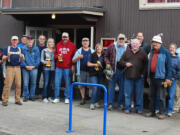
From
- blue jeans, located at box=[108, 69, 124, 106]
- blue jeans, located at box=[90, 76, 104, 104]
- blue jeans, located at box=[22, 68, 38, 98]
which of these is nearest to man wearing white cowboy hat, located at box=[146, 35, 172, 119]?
blue jeans, located at box=[108, 69, 124, 106]

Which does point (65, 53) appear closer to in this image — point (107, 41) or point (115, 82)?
point (107, 41)

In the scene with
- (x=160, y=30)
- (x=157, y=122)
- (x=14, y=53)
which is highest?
(x=160, y=30)

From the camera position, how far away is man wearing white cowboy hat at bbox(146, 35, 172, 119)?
335 inches

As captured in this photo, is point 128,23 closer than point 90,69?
No

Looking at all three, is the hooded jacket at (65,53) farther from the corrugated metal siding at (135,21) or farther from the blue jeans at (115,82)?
the blue jeans at (115,82)

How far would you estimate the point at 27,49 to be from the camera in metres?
10.5

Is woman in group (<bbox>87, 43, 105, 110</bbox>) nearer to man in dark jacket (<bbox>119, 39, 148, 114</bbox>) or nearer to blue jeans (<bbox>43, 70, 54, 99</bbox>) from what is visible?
man in dark jacket (<bbox>119, 39, 148, 114</bbox>)

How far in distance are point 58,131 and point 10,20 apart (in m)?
7.40

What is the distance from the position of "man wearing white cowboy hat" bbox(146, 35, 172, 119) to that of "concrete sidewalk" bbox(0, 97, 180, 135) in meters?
0.61

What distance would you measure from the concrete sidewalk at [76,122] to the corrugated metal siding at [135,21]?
265cm

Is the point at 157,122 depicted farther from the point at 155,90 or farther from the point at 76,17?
the point at 76,17

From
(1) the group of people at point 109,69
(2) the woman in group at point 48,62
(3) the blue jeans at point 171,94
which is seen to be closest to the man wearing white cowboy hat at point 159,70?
(1) the group of people at point 109,69

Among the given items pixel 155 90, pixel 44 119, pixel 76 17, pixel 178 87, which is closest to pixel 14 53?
pixel 44 119

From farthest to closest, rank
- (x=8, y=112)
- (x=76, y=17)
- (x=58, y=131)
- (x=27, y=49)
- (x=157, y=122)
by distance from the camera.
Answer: (x=76, y=17) < (x=27, y=49) < (x=8, y=112) < (x=157, y=122) < (x=58, y=131)
